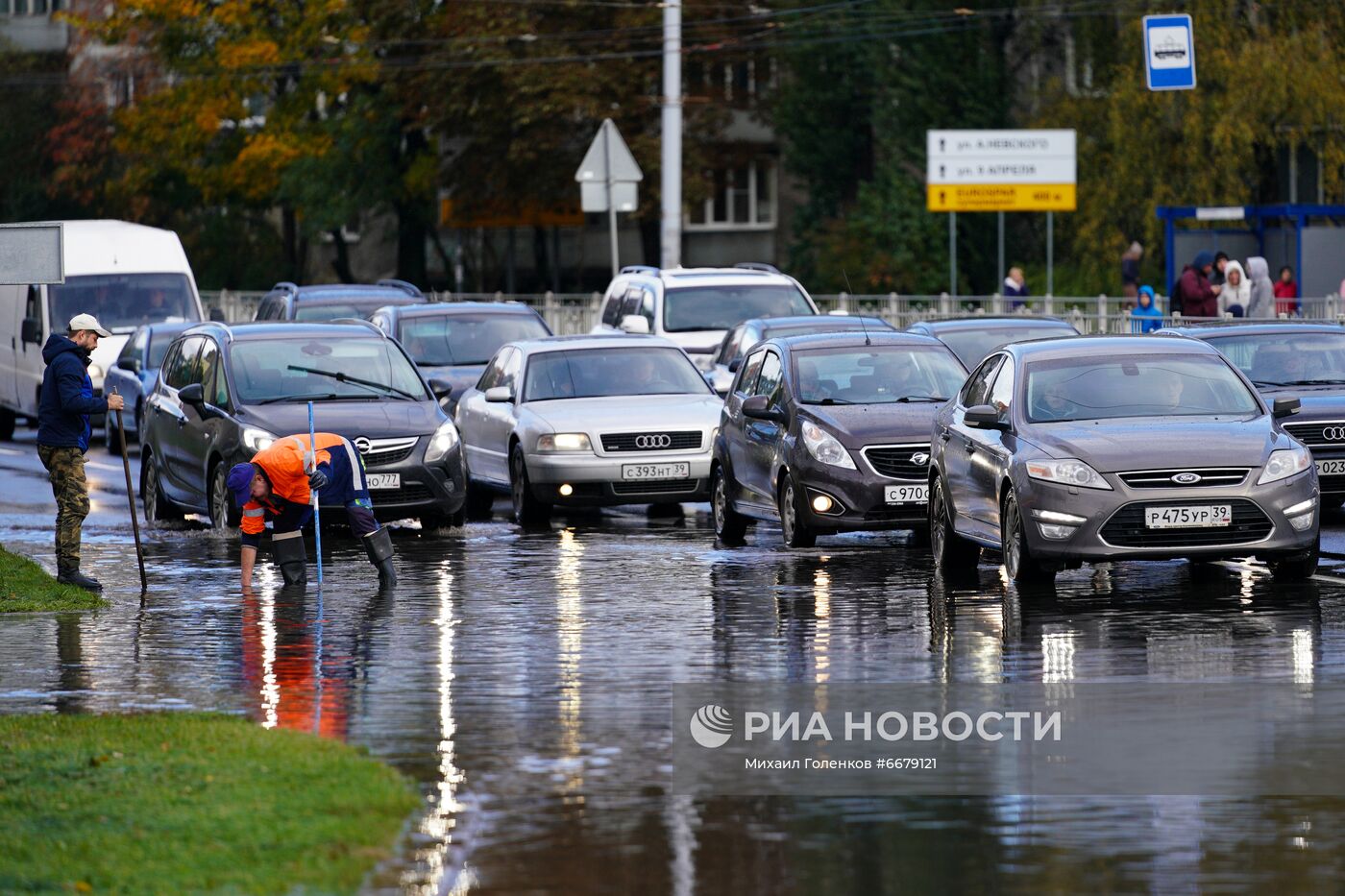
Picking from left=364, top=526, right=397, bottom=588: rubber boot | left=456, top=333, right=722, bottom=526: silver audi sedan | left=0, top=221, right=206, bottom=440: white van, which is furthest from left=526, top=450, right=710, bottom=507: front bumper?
left=0, top=221, right=206, bottom=440: white van

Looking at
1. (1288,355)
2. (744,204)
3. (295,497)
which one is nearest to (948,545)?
(295,497)

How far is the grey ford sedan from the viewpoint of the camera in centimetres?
1537

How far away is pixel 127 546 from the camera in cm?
2056

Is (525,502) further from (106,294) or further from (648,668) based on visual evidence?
(106,294)

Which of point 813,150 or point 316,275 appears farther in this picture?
point 316,275

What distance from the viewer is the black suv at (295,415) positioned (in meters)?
21.2

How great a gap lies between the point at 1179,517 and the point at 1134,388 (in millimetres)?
1605

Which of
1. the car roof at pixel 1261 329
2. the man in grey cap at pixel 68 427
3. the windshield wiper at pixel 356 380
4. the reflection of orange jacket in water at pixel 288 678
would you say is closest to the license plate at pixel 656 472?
the windshield wiper at pixel 356 380

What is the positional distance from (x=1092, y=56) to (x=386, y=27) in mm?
18792

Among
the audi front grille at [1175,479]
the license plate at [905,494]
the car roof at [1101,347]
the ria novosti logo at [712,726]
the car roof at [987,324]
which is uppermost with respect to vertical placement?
the car roof at [1101,347]

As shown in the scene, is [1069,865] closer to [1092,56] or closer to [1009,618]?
[1009,618]

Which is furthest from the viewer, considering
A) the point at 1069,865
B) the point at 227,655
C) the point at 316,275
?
the point at 316,275

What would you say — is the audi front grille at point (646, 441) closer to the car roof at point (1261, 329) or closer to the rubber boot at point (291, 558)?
the car roof at point (1261, 329)

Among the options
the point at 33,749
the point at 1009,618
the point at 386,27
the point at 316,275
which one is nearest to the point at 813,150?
the point at 386,27
